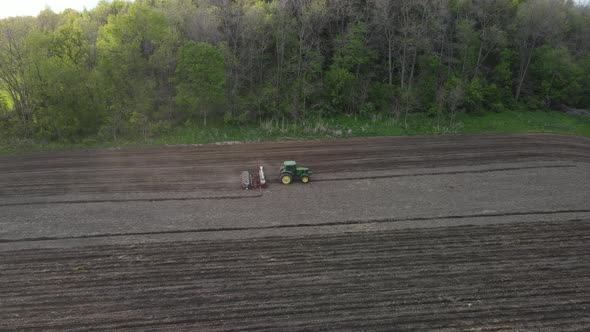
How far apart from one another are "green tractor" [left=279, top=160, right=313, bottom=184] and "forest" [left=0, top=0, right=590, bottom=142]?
12829 mm

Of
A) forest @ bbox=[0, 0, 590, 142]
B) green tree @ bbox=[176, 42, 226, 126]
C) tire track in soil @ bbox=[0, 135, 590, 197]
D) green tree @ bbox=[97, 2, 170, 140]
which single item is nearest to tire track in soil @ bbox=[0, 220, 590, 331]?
tire track in soil @ bbox=[0, 135, 590, 197]

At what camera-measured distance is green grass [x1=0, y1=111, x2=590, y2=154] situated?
32.1m

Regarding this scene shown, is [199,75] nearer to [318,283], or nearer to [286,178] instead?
[286,178]

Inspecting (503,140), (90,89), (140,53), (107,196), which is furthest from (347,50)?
(107,196)

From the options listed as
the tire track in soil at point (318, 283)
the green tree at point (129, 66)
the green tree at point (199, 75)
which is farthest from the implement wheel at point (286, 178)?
the green tree at point (129, 66)

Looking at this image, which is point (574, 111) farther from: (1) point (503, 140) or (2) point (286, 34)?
(2) point (286, 34)

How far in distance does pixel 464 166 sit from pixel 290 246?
14700 mm

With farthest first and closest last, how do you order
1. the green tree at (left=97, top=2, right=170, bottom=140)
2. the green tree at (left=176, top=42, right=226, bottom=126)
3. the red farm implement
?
1. the green tree at (left=176, top=42, right=226, bottom=126)
2. the green tree at (left=97, top=2, right=170, bottom=140)
3. the red farm implement

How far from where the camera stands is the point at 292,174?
24281 mm

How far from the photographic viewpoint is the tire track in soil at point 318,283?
1304 centimetres

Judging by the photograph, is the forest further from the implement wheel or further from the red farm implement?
the implement wheel

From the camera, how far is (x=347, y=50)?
39031 millimetres

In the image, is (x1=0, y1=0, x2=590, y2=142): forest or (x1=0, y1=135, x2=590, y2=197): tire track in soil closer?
(x1=0, y1=135, x2=590, y2=197): tire track in soil

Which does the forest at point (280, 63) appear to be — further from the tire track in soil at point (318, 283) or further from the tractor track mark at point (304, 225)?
the tire track in soil at point (318, 283)
